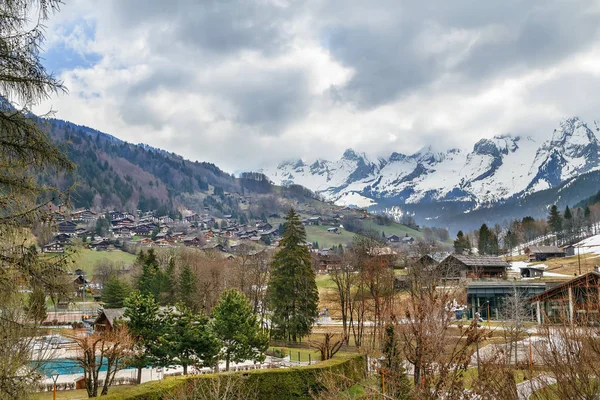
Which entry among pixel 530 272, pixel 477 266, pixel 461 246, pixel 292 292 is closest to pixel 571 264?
pixel 530 272

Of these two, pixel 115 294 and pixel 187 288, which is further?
pixel 115 294

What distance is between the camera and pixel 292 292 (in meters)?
49.8

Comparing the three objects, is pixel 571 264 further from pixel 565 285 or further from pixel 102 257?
pixel 102 257

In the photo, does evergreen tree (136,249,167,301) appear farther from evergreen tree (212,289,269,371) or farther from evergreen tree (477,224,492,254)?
evergreen tree (477,224,492,254)

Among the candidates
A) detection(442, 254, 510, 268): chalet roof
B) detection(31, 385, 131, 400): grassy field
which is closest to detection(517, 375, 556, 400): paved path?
detection(31, 385, 131, 400): grassy field

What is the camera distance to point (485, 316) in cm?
6744

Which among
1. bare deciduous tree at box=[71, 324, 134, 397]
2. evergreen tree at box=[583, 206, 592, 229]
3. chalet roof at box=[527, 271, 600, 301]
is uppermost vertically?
evergreen tree at box=[583, 206, 592, 229]

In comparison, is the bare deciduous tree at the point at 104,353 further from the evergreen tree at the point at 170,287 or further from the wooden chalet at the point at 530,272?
the wooden chalet at the point at 530,272

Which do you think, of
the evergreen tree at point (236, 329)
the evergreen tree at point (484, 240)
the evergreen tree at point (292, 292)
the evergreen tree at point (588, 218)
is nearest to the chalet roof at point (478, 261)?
the evergreen tree at point (292, 292)

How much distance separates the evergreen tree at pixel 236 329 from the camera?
34250 mm

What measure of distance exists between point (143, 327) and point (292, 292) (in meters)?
18.5

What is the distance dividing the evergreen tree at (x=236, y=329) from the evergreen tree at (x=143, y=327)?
4.08 m

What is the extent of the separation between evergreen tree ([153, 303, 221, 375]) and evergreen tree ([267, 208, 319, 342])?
16.6 m

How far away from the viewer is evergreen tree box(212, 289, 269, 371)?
1348 inches
